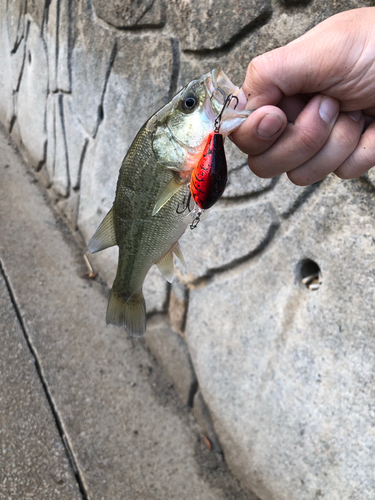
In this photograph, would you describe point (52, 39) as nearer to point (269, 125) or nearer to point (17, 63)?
point (17, 63)

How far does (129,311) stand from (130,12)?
1.64 meters

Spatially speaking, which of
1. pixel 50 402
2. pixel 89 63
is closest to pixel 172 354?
pixel 50 402

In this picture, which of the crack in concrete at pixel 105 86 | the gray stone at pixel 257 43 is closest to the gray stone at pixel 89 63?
the crack in concrete at pixel 105 86

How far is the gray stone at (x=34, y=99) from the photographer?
3.36 meters

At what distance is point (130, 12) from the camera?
2.06 m

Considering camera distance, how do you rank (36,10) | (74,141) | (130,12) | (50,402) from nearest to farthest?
(50,402) → (130,12) → (74,141) → (36,10)

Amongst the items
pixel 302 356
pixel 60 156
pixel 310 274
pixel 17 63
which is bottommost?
pixel 60 156

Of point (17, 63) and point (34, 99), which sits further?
point (17, 63)

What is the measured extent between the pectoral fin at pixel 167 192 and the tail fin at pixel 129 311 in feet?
1.15

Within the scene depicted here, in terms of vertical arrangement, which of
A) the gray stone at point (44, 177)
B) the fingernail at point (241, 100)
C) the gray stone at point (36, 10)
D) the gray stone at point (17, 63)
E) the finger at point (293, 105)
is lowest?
the gray stone at point (44, 177)

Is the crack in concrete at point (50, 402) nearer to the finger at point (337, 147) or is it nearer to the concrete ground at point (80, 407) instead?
the concrete ground at point (80, 407)

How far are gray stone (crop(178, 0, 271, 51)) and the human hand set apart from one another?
0.62m

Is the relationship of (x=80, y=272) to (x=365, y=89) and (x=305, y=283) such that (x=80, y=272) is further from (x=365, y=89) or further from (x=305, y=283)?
(x=365, y=89)

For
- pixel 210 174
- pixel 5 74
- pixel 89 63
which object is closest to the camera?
pixel 210 174
